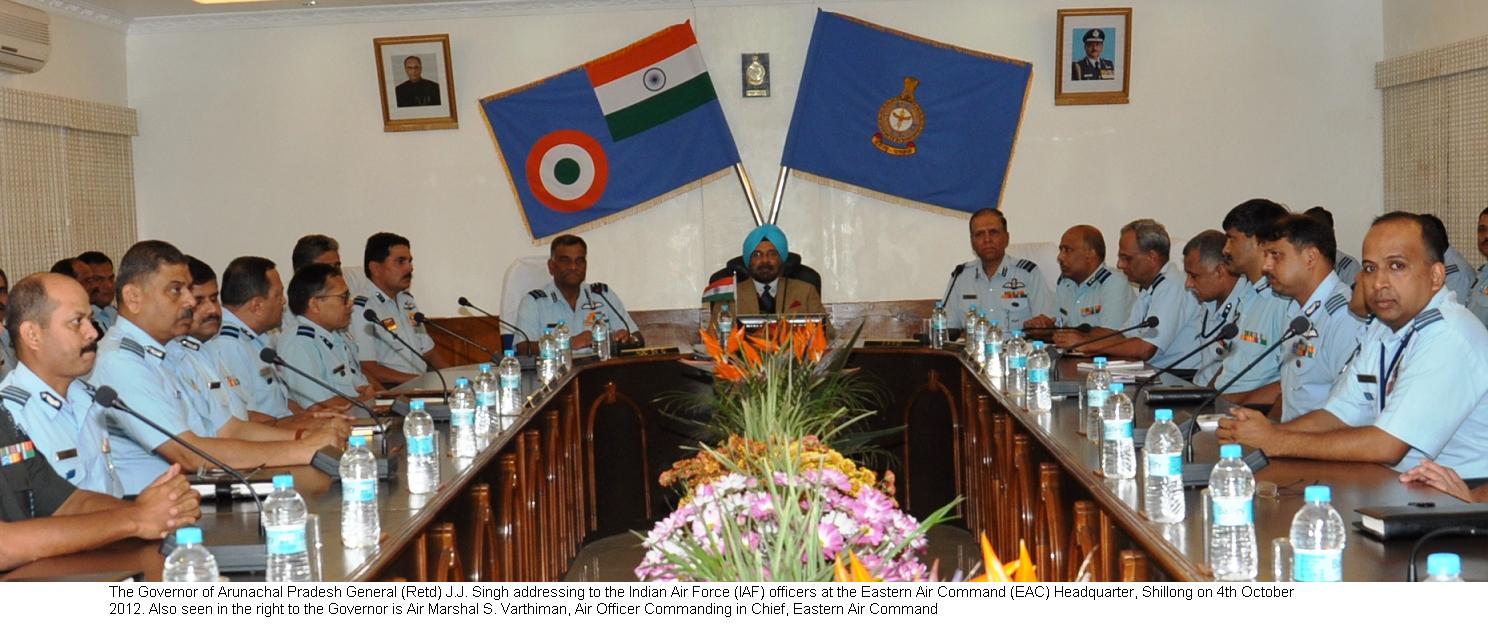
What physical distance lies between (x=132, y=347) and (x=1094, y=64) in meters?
6.24

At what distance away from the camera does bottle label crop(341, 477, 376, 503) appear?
2.60 metres

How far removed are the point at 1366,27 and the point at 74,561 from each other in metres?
7.98

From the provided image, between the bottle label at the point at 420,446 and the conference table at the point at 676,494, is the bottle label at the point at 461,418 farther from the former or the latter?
the bottle label at the point at 420,446

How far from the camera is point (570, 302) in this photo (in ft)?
23.7

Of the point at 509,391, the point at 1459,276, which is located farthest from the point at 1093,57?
the point at 509,391

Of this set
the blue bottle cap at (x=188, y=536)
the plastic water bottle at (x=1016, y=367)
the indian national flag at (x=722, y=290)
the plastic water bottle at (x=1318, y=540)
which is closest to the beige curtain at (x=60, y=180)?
the indian national flag at (x=722, y=290)

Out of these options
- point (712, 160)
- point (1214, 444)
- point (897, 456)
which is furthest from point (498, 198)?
point (1214, 444)

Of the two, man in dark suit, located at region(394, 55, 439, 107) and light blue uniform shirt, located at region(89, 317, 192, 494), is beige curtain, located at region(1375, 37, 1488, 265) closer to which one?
man in dark suit, located at region(394, 55, 439, 107)

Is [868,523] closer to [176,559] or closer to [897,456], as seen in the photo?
[176,559]

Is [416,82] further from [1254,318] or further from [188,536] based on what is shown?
[188,536]

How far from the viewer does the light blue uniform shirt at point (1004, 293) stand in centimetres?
716

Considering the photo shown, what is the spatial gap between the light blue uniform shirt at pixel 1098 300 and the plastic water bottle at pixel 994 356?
4.37 feet

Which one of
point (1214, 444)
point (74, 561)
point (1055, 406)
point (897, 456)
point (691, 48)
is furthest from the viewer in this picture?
point (691, 48)

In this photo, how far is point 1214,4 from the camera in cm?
835
